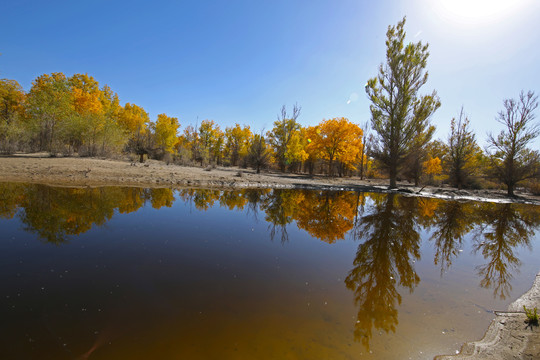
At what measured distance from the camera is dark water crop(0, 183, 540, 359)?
8.12 ft

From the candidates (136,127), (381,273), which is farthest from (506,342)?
(136,127)

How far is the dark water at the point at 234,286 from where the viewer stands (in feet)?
8.12

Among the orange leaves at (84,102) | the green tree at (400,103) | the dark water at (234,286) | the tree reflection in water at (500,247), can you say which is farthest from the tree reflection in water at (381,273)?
the orange leaves at (84,102)

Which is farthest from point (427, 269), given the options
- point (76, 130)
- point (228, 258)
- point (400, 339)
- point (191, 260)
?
point (76, 130)

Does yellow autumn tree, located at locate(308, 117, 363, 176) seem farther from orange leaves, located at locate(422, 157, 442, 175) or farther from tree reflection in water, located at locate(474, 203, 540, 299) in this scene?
tree reflection in water, located at locate(474, 203, 540, 299)

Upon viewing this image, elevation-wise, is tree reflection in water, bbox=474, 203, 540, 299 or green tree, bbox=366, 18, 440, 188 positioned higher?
green tree, bbox=366, 18, 440, 188

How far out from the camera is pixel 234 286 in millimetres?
3709

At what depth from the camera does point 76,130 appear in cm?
2348

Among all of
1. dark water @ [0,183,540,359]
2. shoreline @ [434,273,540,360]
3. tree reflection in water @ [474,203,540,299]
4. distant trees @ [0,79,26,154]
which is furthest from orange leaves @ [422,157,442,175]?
distant trees @ [0,79,26,154]

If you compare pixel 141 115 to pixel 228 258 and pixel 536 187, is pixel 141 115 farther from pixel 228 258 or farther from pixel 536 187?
pixel 536 187

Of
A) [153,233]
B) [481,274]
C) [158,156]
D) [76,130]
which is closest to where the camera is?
[481,274]

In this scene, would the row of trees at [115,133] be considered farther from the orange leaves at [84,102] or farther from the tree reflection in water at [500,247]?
the tree reflection in water at [500,247]

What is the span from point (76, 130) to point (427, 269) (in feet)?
101

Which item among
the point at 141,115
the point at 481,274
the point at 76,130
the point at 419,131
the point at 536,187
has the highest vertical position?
the point at 141,115
